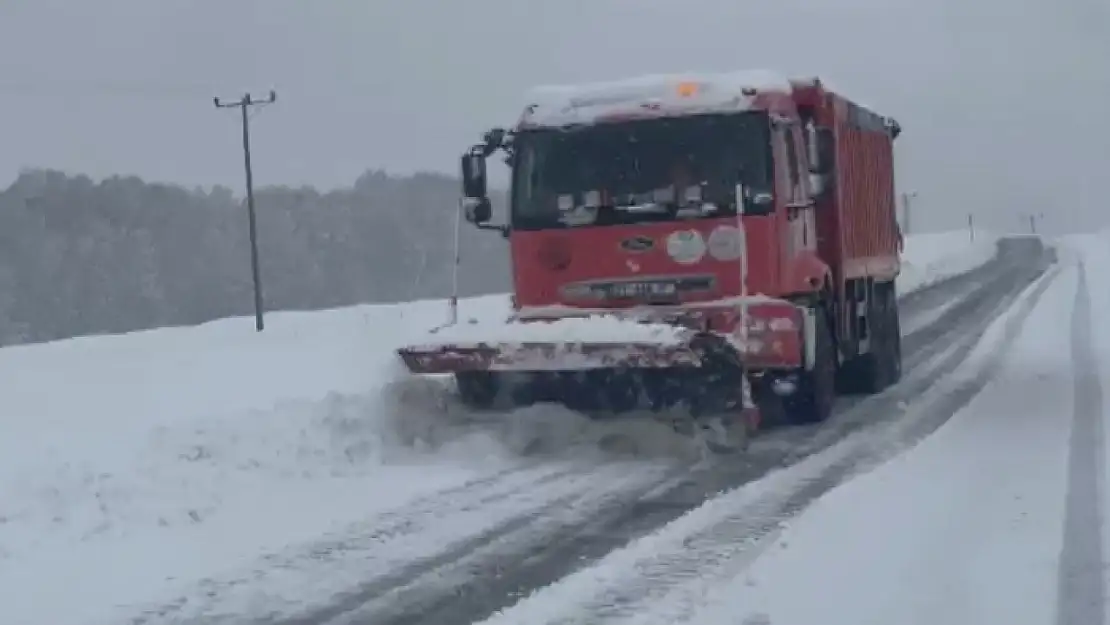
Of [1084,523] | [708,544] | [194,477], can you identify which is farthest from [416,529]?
[1084,523]

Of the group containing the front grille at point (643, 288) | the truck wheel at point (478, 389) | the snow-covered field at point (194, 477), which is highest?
the front grille at point (643, 288)

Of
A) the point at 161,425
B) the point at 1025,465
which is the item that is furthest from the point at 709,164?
the point at 161,425

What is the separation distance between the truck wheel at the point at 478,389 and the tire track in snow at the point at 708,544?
7.88ft

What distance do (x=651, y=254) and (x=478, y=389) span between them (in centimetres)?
163

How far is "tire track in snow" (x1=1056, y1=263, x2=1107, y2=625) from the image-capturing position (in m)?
6.01

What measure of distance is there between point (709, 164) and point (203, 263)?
99.8 m

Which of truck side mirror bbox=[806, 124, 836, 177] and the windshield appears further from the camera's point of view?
truck side mirror bbox=[806, 124, 836, 177]

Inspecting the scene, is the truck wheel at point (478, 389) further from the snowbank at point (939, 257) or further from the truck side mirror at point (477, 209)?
the snowbank at point (939, 257)

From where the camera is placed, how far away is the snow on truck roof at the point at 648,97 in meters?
11.4

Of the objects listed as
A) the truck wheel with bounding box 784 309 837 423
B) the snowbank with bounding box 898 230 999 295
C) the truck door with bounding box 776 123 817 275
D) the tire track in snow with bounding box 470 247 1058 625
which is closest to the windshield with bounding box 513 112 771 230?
the truck door with bounding box 776 123 817 275

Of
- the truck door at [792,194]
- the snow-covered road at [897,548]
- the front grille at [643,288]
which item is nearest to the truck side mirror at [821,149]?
the truck door at [792,194]

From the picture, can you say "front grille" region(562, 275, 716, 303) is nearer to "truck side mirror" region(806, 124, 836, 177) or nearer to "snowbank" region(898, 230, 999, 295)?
"truck side mirror" region(806, 124, 836, 177)

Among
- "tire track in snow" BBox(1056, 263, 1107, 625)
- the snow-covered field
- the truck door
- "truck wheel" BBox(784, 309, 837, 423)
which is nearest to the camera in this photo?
"tire track in snow" BBox(1056, 263, 1107, 625)

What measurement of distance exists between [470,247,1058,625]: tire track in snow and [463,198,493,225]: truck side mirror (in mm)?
3145
